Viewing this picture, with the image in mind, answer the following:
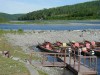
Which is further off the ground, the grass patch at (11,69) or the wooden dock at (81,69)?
the grass patch at (11,69)

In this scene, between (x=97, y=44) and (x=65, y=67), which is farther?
(x=97, y=44)

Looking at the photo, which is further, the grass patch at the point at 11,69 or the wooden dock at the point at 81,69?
the wooden dock at the point at 81,69

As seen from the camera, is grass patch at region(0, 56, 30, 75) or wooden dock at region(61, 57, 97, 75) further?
wooden dock at region(61, 57, 97, 75)

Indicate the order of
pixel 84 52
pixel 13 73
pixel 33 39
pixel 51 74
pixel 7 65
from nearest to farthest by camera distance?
1. pixel 13 73
2. pixel 7 65
3. pixel 51 74
4. pixel 84 52
5. pixel 33 39

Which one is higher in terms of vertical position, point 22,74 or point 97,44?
point 22,74

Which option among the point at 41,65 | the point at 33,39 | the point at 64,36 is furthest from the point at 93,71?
the point at 64,36

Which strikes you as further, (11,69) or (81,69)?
(81,69)

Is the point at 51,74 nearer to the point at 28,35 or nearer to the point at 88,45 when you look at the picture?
the point at 88,45

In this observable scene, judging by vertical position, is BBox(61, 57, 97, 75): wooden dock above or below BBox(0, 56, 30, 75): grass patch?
below

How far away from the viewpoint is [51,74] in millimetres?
27234

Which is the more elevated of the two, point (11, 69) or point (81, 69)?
point (11, 69)

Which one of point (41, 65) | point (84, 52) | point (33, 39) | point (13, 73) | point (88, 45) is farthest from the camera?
point (33, 39)

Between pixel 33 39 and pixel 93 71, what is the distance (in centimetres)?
4418

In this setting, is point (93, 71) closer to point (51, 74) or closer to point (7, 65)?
point (51, 74)
